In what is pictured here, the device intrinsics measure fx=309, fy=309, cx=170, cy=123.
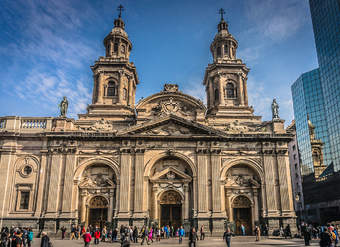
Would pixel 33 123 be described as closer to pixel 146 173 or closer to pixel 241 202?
pixel 146 173

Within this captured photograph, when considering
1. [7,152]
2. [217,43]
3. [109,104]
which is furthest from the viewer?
[217,43]

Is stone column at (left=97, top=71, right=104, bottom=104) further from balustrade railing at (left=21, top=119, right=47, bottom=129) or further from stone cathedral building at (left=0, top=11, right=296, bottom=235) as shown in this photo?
balustrade railing at (left=21, top=119, right=47, bottom=129)

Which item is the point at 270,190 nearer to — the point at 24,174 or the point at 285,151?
the point at 285,151

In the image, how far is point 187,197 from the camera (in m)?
35.2

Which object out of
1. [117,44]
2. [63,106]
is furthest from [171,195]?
[117,44]

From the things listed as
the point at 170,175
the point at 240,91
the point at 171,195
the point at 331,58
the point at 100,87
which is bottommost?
the point at 171,195

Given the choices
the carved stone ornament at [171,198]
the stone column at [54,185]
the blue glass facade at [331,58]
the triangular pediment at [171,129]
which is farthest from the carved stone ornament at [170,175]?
the blue glass facade at [331,58]

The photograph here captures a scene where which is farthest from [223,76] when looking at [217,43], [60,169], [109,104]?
[60,169]

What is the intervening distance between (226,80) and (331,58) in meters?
32.5

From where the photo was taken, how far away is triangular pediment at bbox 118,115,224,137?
3588cm

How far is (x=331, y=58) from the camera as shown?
6353 cm

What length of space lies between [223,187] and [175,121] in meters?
9.40

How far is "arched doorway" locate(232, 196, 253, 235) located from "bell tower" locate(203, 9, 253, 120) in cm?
1174

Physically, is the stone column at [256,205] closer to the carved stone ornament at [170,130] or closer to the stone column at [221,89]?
the carved stone ornament at [170,130]
